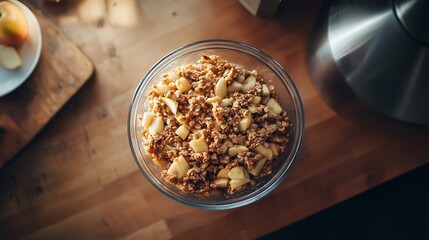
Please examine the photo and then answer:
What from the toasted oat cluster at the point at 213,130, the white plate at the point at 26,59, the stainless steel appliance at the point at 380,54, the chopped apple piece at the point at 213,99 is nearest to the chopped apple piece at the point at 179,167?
the toasted oat cluster at the point at 213,130

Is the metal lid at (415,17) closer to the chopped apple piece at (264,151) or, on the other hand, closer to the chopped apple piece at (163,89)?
the chopped apple piece at (264,151)

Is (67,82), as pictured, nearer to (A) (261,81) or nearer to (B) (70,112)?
(B) (70,112)

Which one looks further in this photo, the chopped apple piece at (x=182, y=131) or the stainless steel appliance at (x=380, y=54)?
the chopped apple piece at (x=182, y=131)

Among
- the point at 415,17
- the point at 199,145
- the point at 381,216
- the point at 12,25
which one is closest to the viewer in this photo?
the point at 415,17

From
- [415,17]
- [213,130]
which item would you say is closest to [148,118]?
Result: [213,130]

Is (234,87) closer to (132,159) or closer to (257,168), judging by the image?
(257,168)

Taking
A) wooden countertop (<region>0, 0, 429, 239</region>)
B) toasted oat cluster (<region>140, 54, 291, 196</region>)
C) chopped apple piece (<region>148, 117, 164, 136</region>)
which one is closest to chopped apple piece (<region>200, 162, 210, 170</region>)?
toasted oat cluster (<region>140, 54, 291, 196</region>)
